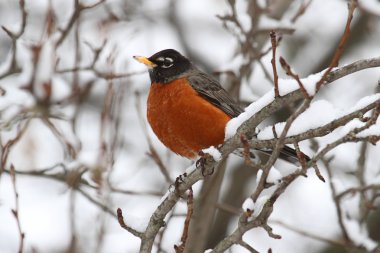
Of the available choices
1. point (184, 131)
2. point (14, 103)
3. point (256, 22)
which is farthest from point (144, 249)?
point (256, 22)

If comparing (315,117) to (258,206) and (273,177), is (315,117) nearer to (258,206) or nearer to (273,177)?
(273,177)

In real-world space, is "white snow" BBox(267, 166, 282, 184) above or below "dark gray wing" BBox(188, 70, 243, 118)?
below

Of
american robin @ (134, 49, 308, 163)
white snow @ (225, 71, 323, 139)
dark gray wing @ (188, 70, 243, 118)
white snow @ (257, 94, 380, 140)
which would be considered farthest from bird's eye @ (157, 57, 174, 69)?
white snow @ (257, 94, 380, 140)

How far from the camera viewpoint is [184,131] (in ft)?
18.0

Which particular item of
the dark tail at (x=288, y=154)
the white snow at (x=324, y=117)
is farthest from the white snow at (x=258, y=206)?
the dark tail at (x=288, y=154)

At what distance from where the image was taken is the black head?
6062mm

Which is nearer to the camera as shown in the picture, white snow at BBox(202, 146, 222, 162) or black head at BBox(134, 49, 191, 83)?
white snow at BBox(202, 146, 222, 162)

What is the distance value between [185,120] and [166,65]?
969mm

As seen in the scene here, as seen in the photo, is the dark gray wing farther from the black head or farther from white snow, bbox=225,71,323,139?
white snow, bbox=225,71,323,139

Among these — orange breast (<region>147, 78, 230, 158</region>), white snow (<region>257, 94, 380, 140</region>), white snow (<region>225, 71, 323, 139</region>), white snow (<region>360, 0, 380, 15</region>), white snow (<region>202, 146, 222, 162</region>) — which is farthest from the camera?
white snow (<region>360, 0, 380, 15</region>)

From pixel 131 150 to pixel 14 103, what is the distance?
164 inches

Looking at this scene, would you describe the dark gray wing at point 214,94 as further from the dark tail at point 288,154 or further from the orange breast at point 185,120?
the dark tail at point 288,154

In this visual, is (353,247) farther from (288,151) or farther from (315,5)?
(315,5)

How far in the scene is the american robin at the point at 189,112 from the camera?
545 cm
